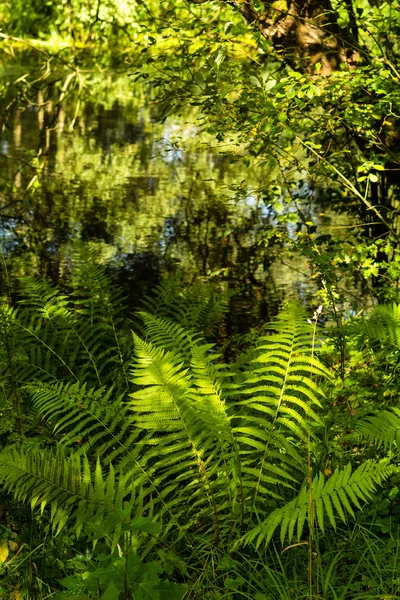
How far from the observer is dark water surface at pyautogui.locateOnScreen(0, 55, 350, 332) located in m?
6.76

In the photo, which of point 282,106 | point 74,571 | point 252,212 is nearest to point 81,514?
point 74,571

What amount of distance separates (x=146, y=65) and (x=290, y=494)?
2.79 m

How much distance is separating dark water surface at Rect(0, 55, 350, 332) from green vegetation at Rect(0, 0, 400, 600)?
0.19 ft

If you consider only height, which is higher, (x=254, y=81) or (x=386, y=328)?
(x=254, y=81)

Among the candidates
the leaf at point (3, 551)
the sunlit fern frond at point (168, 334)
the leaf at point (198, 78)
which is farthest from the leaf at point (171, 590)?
the leaf at point (198, 78)

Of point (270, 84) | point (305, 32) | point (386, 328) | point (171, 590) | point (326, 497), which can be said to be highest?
Result: point (305, 32)

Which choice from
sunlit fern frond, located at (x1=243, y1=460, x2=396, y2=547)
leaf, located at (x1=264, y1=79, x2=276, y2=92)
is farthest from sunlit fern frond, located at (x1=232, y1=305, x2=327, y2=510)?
leaf, located at (x1=264, y1=79, x2=276, y2=92)

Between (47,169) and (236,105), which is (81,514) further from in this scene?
(47,169)

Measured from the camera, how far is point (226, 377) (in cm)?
415

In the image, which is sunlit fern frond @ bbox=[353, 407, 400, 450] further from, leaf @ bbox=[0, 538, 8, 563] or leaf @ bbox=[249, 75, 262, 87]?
leaf @ bbox=[249, 75, 262, 87]

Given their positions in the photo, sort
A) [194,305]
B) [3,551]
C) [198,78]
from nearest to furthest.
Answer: [3,551]
[198,78]
[194,305]

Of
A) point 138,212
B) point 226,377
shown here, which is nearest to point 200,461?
point 226,377

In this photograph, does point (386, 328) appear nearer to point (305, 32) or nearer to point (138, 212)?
point (305, 32)

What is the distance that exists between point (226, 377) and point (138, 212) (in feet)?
16.9
